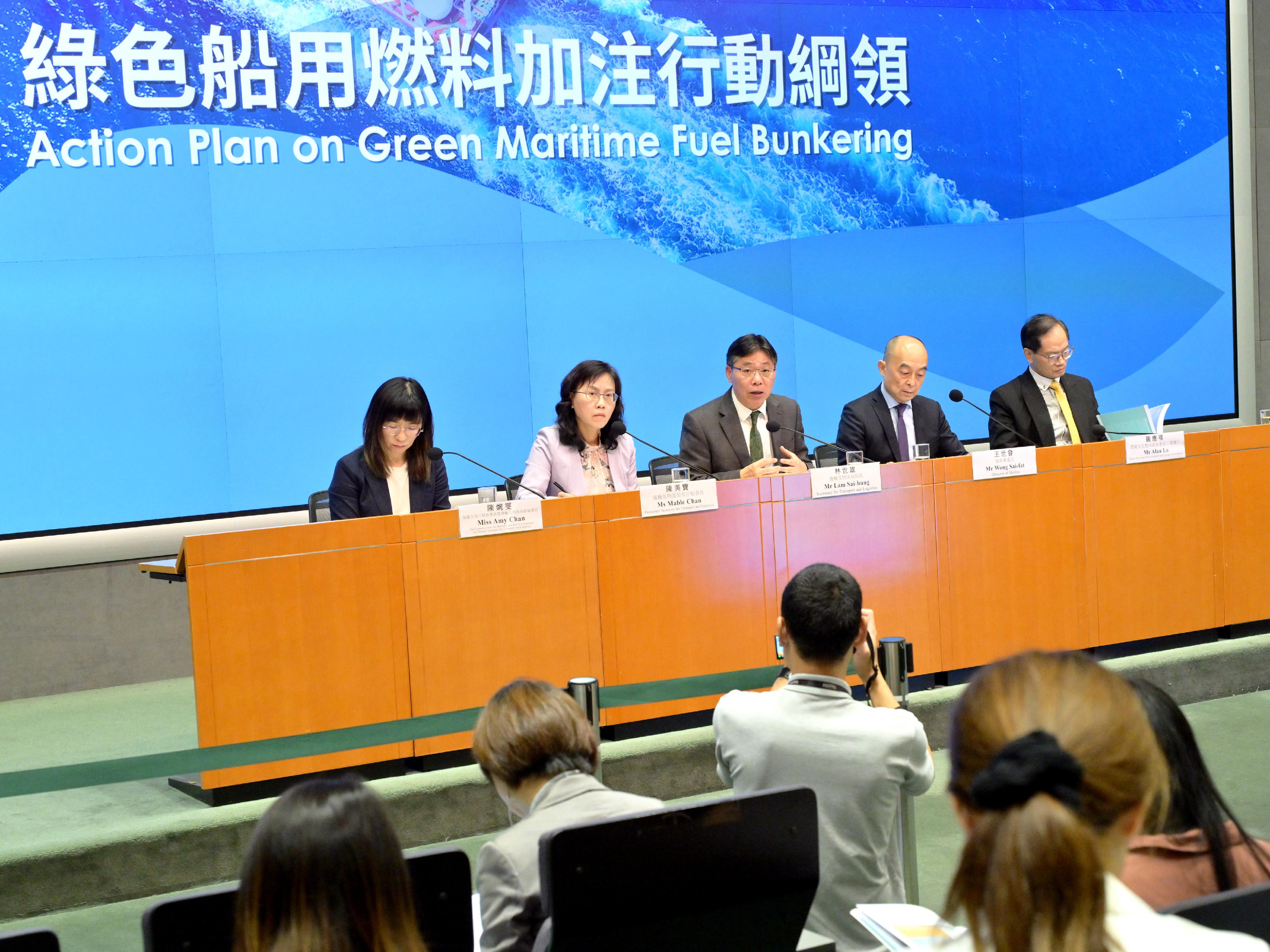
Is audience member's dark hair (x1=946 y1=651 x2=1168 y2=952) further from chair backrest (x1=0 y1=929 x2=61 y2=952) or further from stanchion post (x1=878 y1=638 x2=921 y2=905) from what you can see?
stanchion post (x1=878 y1=638 x2=921 y2=905)

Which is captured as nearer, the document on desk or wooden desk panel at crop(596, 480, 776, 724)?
the document on desk

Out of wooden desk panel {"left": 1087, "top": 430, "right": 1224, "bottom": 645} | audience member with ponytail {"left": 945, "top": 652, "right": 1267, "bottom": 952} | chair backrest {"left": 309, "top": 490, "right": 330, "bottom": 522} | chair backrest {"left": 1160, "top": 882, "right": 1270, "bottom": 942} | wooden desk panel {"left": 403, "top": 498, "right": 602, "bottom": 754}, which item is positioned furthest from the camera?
wooden desk panel {"left": 1087, "top": 430, "right": 1224, "bottom": 645}

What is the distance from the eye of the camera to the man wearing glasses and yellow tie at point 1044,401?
5395mm

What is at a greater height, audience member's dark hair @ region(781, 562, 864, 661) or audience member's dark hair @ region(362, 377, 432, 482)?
audience member's dark hair @ region(362, 377, 432, 482)

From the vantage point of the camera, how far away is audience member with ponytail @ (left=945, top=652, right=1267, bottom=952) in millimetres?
1015

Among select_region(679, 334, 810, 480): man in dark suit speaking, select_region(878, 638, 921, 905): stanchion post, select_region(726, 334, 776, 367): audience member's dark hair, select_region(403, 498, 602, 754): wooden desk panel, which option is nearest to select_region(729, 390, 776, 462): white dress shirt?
select_region(679, 334, 810, 480): man in dark suit speaking

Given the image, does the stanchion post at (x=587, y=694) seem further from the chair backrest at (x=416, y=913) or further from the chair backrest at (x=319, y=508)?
the chair backrest at (x=319, y=508)

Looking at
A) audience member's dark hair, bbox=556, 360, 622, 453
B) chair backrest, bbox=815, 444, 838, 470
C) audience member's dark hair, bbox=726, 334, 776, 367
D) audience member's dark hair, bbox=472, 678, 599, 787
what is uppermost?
audience member's dark hair, bbox=726, 334, 776, 367

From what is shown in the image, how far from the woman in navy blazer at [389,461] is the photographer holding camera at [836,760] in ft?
7.71

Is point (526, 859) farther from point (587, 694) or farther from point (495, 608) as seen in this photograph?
point (495, 608)

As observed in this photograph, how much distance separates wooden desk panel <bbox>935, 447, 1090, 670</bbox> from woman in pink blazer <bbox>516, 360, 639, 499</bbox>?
45.5 inches

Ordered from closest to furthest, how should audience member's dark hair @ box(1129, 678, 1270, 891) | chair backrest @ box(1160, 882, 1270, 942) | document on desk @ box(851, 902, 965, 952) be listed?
chair backrest @ box(1160, 882, 1270, 942) → audience member's dark hair @ box(1129, 678, 1270, 891) → document on desk @ box(851, 902, 965, 952)

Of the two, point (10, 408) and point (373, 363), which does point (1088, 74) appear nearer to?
point (373, 363)

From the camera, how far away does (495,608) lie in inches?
165
